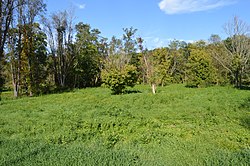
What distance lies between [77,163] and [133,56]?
36249mm

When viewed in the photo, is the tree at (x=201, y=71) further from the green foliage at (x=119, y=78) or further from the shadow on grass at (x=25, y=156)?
the shadow on grass at (x=25, y=156)

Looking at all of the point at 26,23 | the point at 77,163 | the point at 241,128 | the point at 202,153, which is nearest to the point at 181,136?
the point at 202,153

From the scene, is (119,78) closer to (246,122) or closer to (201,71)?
(201,71)

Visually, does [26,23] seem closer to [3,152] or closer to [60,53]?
[60,53]

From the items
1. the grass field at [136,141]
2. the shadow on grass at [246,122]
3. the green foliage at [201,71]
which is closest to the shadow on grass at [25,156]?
the grass field at [136,141]

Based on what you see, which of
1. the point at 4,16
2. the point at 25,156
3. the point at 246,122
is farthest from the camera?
the point at 4,16

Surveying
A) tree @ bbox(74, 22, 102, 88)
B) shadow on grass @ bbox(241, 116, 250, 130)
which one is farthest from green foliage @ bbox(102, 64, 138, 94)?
tree @ bbox(74, 22, 102, 88)

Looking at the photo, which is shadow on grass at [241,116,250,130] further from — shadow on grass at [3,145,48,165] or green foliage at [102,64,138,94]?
green foliage at [102,64,138,94]

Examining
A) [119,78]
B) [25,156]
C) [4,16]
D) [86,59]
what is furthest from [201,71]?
[25,156]

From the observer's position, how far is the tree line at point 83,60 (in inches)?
722

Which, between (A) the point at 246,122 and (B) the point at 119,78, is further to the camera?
(B) the point at 119,78

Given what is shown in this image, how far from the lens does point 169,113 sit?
326 inches

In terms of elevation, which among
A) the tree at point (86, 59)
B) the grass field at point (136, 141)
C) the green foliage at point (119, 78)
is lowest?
the grass field at point (136, 141)

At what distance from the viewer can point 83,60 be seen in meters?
32.2
